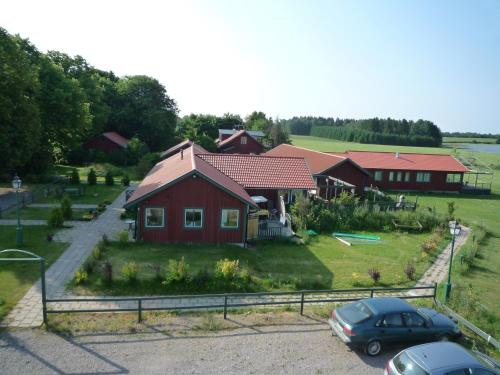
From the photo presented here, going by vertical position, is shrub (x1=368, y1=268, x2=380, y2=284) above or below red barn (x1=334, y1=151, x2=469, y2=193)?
below

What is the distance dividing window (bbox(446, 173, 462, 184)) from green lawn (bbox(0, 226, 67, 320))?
45.0 metres

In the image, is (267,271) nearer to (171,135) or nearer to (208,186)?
(208,186)

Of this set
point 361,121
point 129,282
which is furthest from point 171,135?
point 361,121

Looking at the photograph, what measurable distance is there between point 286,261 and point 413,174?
34.7 metres

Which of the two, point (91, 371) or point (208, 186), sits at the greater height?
point (208, 186)

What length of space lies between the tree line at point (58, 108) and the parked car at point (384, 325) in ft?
98.0

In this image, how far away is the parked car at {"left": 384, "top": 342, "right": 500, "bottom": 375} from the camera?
404 inches

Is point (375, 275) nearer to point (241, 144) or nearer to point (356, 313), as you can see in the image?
point (356, 313)

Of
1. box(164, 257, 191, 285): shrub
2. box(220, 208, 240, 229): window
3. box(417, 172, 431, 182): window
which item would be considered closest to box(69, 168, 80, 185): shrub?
box(220, 208, 240, 229): window

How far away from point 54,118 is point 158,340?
123ft

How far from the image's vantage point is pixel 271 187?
2864 cm

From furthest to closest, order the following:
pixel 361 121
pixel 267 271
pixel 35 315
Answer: pixel 361 121 → pixel 267 271 → pixel 35 315

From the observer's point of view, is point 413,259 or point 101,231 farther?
point 101,231

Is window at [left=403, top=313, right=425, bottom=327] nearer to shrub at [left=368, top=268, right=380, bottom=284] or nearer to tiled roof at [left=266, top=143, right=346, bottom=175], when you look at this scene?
shrub at [left=368, top=268, right=380, bottom=284]
